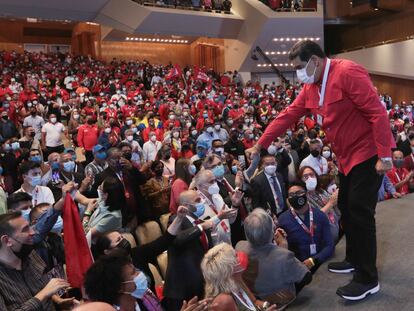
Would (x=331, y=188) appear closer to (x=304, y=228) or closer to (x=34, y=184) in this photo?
(x=304, y=228)

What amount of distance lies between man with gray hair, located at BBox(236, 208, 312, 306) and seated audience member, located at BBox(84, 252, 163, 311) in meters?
0.76

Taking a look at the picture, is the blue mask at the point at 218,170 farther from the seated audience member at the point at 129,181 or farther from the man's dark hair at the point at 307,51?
the man's dark hair at the point at 307,51

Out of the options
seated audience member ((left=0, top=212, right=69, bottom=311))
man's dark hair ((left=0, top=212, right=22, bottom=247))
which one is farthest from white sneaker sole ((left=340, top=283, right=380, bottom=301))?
man's dark hair ((left=0, top=212, right=22, bottom=247))

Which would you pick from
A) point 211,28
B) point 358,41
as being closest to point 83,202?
point 211,28

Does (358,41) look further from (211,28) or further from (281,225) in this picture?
(281,225)

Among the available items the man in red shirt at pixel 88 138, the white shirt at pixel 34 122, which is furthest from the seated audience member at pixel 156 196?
the white shirt at pixel 34 122

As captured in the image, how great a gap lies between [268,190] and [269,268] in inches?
88.5

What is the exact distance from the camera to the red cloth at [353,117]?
2494mm

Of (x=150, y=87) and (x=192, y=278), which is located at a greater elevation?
(x=150, y=87)

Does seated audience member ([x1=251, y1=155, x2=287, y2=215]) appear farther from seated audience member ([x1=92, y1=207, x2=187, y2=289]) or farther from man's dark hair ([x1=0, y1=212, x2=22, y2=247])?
man's dark hair ([x1=0, y1=212, x2=22, y2=247])

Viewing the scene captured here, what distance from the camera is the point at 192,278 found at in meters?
3.06

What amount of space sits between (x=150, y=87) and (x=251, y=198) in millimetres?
14417

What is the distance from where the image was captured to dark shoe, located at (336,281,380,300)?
101 inches

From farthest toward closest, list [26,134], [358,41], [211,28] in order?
[358,41] → [211,28] → [26,134]
